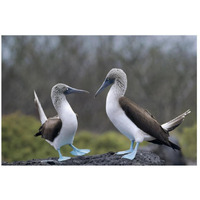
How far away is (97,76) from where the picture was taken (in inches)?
231

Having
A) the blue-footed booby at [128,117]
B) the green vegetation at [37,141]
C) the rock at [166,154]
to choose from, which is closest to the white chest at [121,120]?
the blue-footed booby at [128,117]

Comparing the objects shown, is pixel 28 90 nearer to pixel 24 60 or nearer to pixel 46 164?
pixel 24 60

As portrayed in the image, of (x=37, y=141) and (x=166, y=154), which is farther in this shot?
(x=37, y=141)

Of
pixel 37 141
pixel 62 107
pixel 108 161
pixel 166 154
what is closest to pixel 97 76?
pixel 37 141

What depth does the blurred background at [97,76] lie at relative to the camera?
18.9 ft

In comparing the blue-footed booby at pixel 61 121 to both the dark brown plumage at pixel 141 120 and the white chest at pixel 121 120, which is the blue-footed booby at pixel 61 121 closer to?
the white chest at pixel 121 120

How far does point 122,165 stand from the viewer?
13.5 feet

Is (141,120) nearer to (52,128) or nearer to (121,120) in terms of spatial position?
(121,120)

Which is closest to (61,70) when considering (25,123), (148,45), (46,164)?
(25,123)

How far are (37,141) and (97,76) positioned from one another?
1.51 m

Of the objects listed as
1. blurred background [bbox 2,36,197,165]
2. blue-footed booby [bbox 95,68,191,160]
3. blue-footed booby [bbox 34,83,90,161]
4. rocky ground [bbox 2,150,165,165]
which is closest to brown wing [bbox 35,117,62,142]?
blue-footed booby [bbox 34,83,90,161]

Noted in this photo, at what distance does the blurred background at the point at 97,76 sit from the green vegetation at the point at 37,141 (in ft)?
0.05

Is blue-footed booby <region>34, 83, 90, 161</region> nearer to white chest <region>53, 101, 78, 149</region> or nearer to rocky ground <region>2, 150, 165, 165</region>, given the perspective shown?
white chest <region>53, 101, 78, 149</region>

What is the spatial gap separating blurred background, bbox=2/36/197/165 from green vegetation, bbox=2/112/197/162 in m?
0.02
